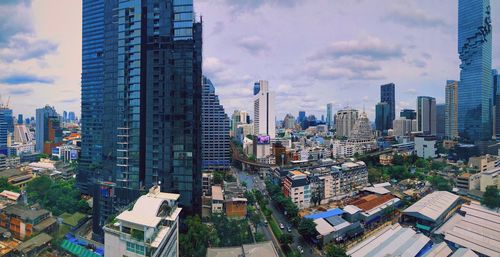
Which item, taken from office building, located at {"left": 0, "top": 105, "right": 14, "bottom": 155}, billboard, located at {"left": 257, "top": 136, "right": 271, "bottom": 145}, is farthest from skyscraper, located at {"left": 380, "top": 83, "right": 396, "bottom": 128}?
office building, located at {"left": 0, "top": 105, "right": 14, "bottom": 155}

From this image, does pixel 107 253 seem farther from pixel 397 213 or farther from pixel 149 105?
pixel 397 213

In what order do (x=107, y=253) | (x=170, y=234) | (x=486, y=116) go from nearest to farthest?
(x=107, y=253)
(x=170, y=234)
(x=486, y=116)

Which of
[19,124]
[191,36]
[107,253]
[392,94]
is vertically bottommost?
[107,253]

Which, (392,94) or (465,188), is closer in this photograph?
(465,188)

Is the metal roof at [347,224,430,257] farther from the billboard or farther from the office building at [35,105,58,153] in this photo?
the office building at [35,105,58,153]

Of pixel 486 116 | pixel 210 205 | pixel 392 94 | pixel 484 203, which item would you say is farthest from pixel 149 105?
pixel 392 94

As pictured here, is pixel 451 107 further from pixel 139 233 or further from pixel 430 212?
pixel 139 233

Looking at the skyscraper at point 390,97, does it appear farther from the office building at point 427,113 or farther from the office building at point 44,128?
the office building at point 44,128

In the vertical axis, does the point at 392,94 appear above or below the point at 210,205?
above
